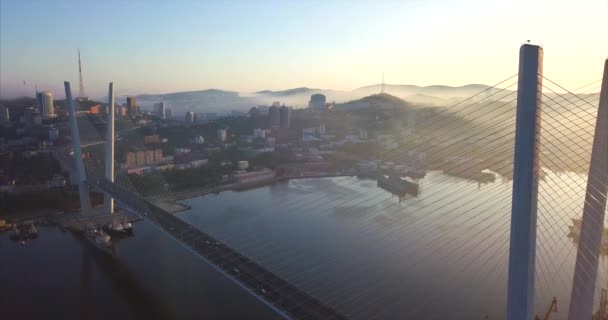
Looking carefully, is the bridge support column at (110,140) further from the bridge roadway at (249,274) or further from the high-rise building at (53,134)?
the high-rise building at (53,134)

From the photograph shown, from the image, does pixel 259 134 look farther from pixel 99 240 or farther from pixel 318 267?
pixel 318 267

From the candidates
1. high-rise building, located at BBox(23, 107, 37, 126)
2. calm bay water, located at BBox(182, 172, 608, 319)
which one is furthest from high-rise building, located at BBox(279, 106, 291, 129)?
calm bay water, located at BBox(182, 172, 608, 319)

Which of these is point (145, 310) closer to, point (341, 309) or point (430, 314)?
point (341, 309)

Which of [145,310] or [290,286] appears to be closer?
[290,286]

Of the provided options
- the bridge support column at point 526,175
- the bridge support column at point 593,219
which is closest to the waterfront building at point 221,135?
the bridge support column at point 593,219

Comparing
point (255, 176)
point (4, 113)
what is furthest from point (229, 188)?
point (4, 113)

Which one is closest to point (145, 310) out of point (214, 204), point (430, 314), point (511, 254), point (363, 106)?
point (430, 314)
